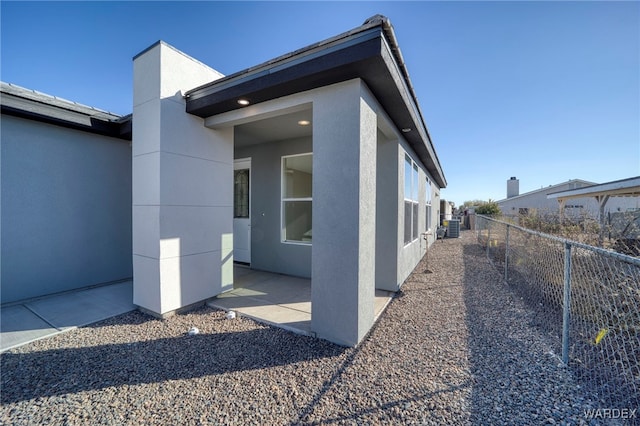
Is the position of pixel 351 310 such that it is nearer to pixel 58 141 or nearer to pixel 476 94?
→ pixel 58 141

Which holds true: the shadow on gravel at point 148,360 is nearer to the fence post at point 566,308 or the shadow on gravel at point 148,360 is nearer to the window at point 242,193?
the fence post at point 566,308

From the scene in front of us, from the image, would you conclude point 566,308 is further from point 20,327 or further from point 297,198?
point 20,327

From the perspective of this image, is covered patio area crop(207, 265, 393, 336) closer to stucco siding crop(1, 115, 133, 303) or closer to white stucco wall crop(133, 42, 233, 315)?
white stucco wall crop(133, 42, 233, 315)

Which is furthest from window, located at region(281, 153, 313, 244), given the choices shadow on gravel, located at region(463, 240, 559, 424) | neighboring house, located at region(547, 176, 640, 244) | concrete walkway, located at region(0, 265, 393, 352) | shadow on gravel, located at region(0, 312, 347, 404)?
neighboring house, located at region(547, 176, 640, 244)

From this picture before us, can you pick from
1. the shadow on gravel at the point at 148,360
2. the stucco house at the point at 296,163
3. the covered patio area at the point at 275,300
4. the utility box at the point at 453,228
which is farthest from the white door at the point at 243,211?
the utility box at the point at 453,228

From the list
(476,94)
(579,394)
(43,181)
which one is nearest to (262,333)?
(579,394)

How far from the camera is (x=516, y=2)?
4578 mm

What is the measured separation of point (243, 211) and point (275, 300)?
3.25 metres

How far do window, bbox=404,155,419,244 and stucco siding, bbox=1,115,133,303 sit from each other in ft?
21.0

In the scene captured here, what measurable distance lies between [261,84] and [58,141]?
14.2 ft

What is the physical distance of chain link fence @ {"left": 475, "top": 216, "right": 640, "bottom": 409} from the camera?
84.6 inches

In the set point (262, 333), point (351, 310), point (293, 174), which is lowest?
point (262, 333)

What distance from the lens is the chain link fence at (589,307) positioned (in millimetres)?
2148

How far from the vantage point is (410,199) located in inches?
232
